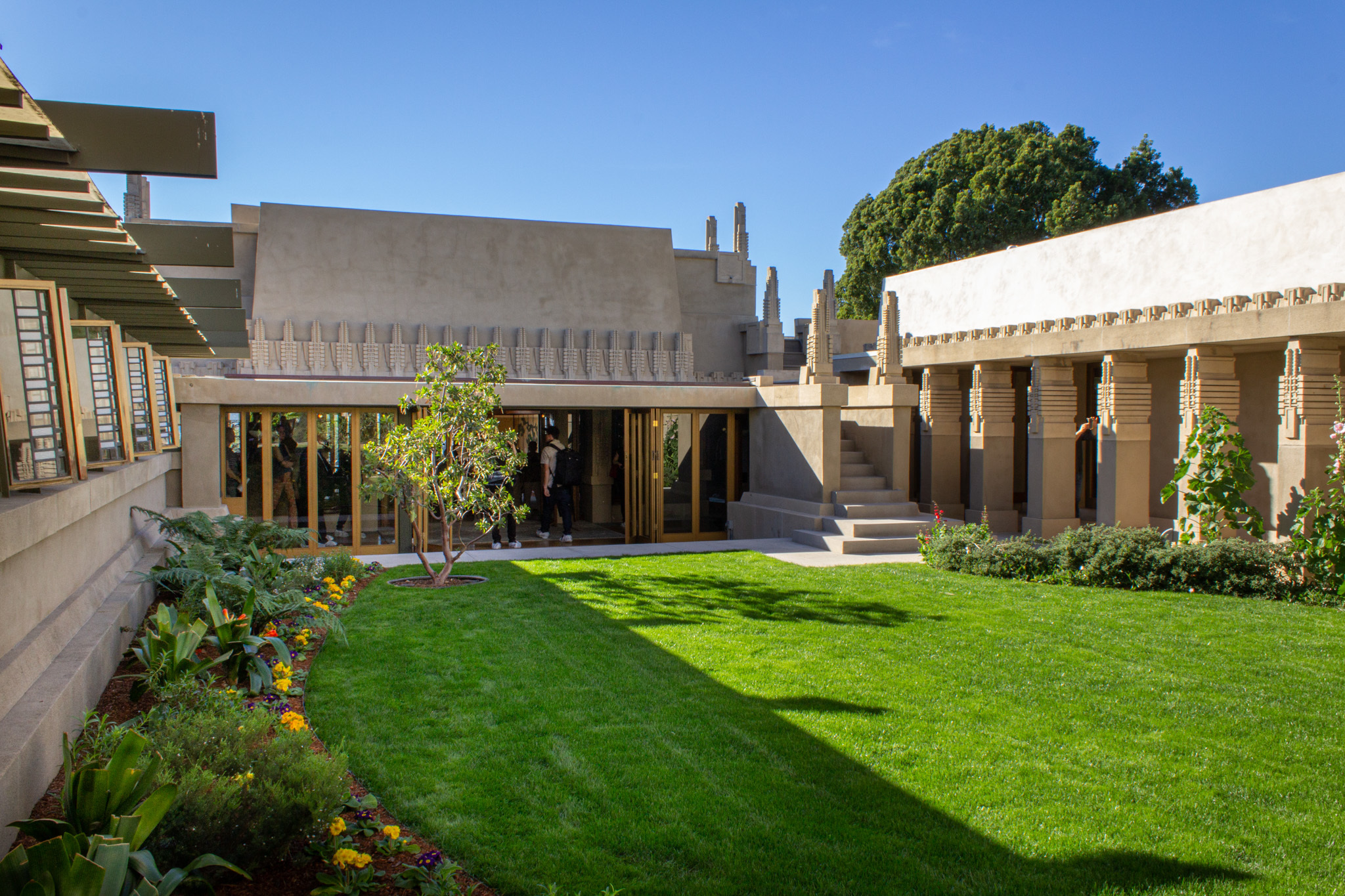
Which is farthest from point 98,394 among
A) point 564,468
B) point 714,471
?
point 714,471

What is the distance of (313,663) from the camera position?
758 cm

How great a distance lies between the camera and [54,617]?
545 centimetres

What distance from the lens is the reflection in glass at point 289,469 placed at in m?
16.0

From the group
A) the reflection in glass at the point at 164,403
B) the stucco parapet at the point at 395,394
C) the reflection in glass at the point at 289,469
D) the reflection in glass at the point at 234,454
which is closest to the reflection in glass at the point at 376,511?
the stucco parapet at the point at 395,394

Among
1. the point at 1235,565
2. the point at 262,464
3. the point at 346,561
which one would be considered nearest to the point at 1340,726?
the point at 1235,565

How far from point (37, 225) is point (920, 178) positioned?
42964mm

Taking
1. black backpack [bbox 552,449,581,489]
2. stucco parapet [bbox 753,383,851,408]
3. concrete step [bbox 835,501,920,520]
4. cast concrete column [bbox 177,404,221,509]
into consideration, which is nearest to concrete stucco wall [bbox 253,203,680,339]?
black backpack [bbox 552,449,581,489]

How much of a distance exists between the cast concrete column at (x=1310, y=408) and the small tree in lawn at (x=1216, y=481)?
0.56 meters

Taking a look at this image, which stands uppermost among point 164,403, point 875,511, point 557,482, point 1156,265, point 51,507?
point 1156,265

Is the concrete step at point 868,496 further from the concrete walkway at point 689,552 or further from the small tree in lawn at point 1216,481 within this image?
the small tree in lawn at point 1216,481

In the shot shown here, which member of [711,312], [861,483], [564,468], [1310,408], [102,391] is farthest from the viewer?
[711,312]

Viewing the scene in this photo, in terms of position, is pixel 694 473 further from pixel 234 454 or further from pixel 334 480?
pixel 234 454

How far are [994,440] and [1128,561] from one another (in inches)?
230

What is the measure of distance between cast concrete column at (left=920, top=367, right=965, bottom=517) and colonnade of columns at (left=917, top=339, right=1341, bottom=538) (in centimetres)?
2
